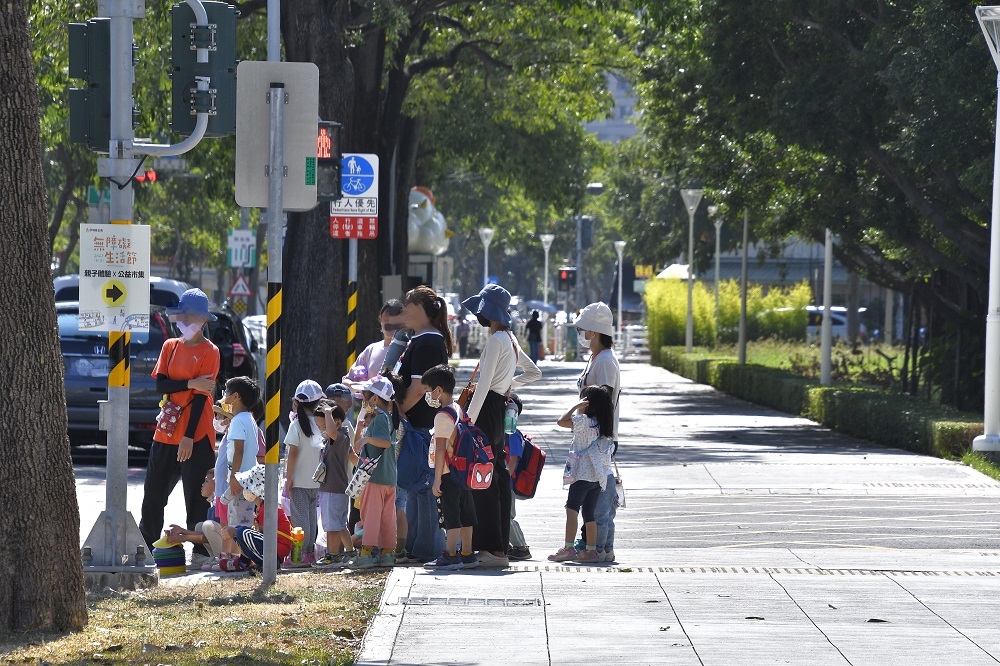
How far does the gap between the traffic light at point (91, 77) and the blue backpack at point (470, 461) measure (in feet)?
8.43

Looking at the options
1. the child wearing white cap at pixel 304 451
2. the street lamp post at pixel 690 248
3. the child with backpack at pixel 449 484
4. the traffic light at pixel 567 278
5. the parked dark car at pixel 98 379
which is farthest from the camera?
the traffic light at pixel 567 278

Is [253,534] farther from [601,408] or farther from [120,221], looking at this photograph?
[601,408]

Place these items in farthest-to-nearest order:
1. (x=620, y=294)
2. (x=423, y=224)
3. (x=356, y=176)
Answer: (x=620, y=294) → (x=423, y=224) → (x=356, y=176)

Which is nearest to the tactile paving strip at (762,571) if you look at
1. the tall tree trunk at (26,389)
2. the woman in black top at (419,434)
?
the woman in black top at (419,434)

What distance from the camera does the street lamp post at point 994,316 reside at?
16016 millimetres

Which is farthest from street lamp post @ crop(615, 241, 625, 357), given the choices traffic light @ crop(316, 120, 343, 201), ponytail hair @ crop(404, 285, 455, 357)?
ponytail hair @ crop(404, 285, 455, 357)

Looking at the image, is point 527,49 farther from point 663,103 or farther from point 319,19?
point 319,19

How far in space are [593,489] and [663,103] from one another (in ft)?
51.4

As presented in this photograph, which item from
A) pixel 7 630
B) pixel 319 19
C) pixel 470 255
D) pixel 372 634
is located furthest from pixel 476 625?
pixel 470 255

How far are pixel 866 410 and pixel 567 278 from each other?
3251 cm

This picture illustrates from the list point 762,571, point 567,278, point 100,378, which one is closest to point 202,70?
point 762,571

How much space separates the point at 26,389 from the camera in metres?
7.24

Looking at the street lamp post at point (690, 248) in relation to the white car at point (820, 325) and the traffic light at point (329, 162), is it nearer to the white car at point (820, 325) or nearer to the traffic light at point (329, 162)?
the white car at point (820, 325)

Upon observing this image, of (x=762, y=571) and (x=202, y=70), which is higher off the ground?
(x=202, y=70)
